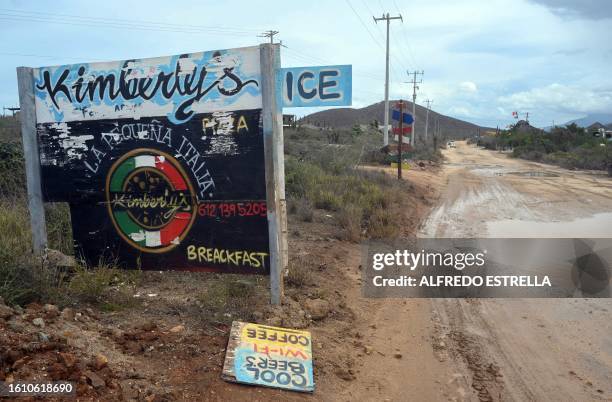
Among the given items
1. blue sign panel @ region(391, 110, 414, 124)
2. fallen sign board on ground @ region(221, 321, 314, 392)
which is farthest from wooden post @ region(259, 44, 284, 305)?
blue sign panel @ region(391, 110, 414, 124)

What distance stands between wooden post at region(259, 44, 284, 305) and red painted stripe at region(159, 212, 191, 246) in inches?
36.9

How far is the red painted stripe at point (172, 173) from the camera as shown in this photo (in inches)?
204

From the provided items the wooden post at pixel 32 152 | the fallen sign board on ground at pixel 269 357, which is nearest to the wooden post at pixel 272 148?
the fallen sign board on ground at pixel 269 357

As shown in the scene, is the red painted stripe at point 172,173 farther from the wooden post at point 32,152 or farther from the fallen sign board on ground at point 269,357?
the fallen sign board on ground at point 269,357

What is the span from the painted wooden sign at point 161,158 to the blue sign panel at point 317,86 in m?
0.36

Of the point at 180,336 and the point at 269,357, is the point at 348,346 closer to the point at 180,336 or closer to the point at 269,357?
the point at 269,357

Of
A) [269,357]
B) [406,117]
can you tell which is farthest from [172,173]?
[406,117]

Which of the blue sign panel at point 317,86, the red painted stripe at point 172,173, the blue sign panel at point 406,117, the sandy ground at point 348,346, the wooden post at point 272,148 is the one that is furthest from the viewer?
the blue sign panel at point 406,117

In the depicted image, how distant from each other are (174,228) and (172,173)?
577 millimetres

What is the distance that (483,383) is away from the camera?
4.23 m

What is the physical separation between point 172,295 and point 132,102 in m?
2.03

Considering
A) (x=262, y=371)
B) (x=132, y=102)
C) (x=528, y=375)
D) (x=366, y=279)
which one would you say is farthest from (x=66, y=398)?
(x=366, y=279)

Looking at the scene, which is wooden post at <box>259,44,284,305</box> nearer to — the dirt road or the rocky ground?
the rocky ground

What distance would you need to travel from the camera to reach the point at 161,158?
520cm
